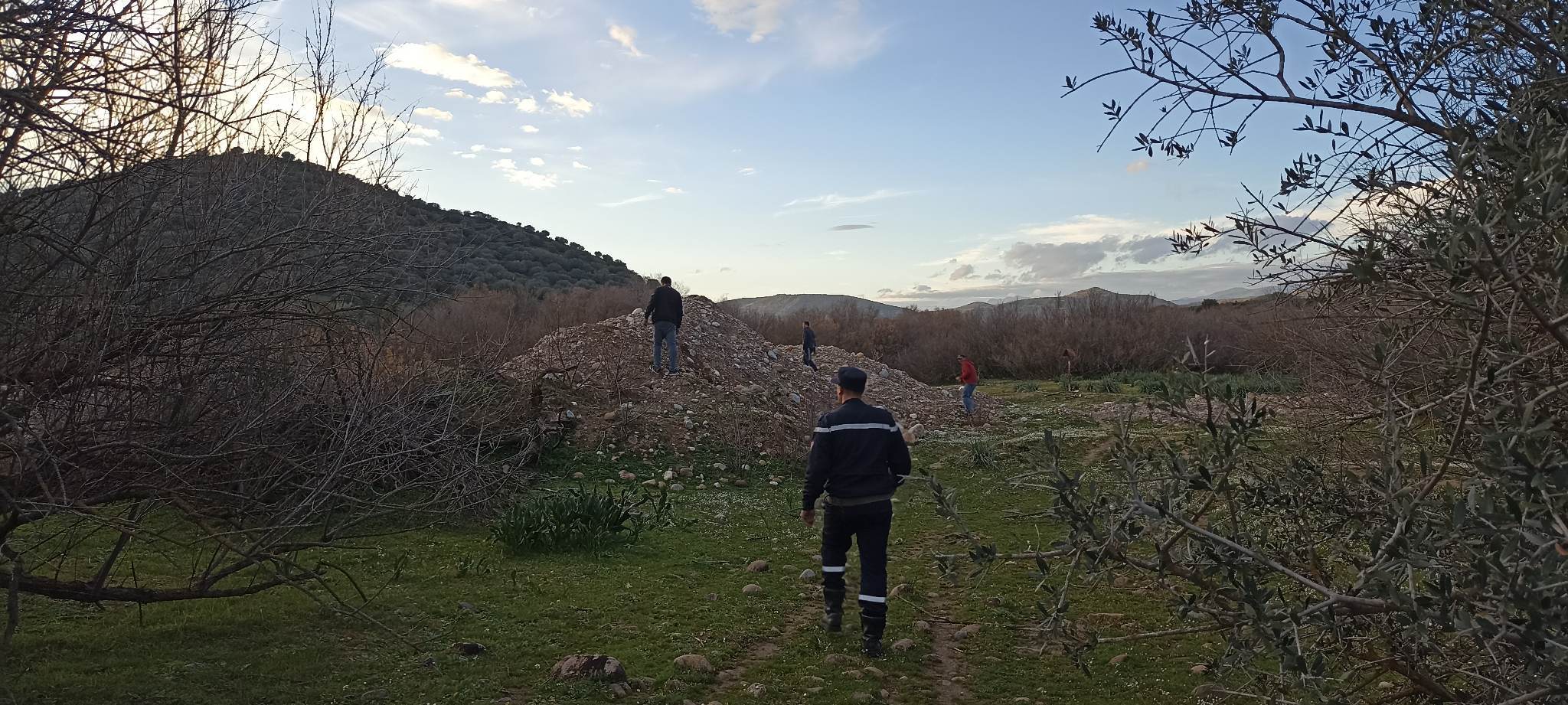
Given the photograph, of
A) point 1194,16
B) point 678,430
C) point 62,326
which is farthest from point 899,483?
point 678,430

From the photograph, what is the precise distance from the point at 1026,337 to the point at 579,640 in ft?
128

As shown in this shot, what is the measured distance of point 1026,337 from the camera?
42.8 metres

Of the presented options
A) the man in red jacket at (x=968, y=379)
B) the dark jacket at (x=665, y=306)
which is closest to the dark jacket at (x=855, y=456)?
the dark jacket at (x=665, y=306)

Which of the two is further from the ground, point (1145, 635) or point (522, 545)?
point (1145, 635)

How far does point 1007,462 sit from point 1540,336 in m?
12.1

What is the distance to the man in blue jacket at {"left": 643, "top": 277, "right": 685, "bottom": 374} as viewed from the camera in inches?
656

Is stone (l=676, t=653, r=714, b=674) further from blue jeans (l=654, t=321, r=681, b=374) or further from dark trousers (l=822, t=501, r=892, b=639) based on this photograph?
blue jeans (l=654, t=321, r=681, b=374)

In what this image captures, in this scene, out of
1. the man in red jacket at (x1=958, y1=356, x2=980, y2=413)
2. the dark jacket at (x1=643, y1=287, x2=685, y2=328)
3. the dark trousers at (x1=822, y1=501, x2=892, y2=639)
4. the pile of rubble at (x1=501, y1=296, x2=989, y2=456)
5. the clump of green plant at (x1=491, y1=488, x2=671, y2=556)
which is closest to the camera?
the dark trousers at (x1=822, y1=501, x2=892, y2=639)

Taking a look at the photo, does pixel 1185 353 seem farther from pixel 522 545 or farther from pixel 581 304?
pixel 581 304

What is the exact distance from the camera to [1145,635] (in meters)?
2.68

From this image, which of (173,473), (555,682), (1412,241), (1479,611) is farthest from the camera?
(555,682)

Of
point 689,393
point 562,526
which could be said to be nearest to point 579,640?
point 562,526

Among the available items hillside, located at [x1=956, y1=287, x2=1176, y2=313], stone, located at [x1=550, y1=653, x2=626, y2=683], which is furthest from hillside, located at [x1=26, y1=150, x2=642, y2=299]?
hillside, located at [x1=956, y1=287, x2=1176, y2=313]

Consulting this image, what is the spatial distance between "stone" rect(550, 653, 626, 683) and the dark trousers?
59.2 inches
